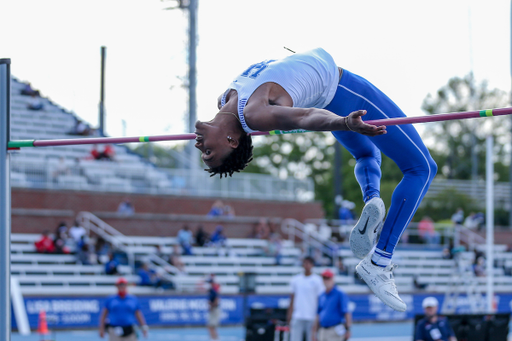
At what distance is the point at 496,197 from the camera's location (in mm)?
39719

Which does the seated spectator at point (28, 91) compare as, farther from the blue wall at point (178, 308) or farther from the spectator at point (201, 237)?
the blue wall at point (178, 308)

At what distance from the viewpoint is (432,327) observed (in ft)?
30.2

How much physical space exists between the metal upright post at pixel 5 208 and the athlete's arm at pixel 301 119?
2.05 meters

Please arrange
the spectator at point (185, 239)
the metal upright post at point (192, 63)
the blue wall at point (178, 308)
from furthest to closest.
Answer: the metal upright post at point (192, 63) < the spectator at point (185, 239) < the blue wall at point (178, 308)

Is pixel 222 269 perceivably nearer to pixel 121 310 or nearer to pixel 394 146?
pixel 121 310

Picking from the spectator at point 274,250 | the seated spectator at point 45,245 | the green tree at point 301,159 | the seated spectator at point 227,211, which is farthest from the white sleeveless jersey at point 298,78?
the green tree at point 301,159

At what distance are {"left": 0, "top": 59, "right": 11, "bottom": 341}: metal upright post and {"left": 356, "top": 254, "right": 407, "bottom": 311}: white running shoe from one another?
93.8 inches

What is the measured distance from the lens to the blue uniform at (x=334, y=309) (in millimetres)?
9797

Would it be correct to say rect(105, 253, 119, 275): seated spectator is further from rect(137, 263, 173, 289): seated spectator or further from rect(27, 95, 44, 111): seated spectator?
rect(27, 95, 44, 111): seated spectator

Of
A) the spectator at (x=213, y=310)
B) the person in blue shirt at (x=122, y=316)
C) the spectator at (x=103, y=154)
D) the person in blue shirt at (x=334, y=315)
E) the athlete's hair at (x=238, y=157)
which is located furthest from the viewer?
the spectator at (x=103, y=154)

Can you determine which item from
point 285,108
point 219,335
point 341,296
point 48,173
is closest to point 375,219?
point 285,108

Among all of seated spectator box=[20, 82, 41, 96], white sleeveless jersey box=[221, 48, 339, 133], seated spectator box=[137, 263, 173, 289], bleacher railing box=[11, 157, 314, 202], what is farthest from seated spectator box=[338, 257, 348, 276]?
white sleeveless jersey box=[221, 48, 339, 133]

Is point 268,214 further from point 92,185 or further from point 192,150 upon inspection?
point 92,185

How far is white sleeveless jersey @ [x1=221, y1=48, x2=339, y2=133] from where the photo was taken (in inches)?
151
